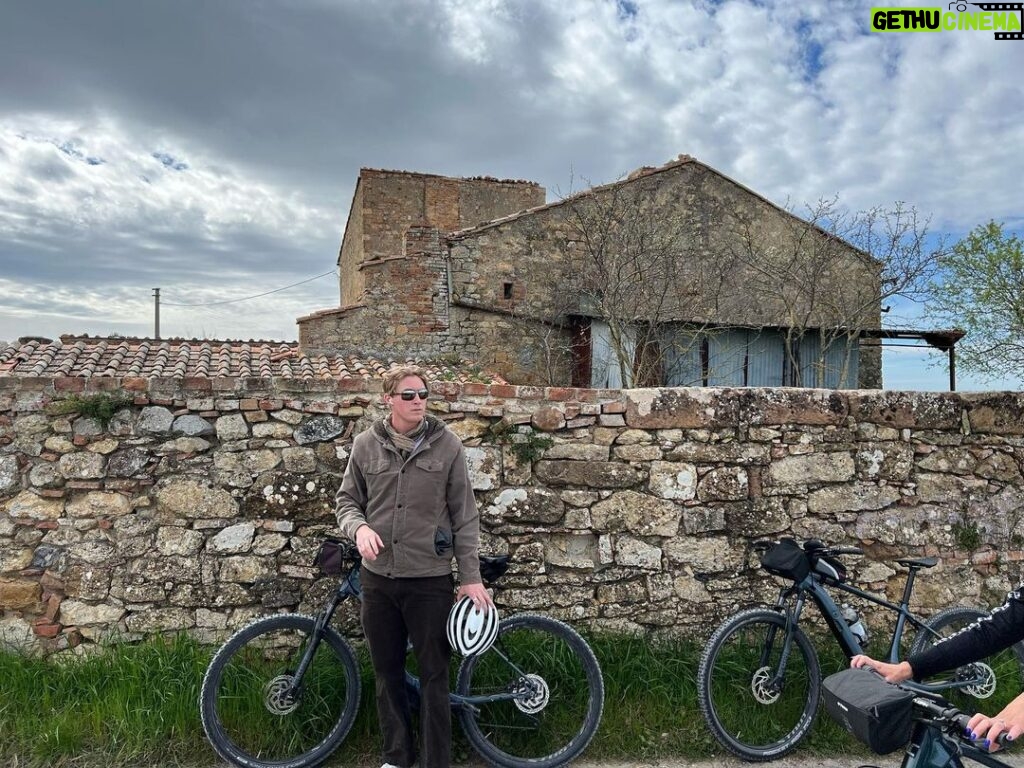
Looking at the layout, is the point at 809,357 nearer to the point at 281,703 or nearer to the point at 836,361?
the point at 836,361

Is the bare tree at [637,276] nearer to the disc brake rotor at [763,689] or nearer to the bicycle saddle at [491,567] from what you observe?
the disc brake rotor at [763,689]

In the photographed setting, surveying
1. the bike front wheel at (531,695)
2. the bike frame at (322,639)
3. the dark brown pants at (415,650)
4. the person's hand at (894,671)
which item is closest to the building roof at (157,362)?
the bike frame at (322,639)

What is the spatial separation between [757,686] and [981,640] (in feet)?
4.96

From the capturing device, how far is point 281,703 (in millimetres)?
3064

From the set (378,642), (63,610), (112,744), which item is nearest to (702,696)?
(378,642)

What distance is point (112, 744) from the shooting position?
3031 mm

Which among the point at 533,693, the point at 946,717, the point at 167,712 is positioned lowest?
the point at 167,712

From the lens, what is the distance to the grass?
3.03m

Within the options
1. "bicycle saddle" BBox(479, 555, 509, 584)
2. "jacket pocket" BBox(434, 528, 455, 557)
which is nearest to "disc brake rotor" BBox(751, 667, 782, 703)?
"bicycle saddle" BBox(479, 555, 509, 584)

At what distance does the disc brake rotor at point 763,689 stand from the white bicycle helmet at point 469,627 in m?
1.46

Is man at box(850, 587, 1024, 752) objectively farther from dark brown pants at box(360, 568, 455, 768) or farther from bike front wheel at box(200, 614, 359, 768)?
bike front wheel at box(200, 614, 359, 768)

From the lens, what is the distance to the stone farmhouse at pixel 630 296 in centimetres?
1095

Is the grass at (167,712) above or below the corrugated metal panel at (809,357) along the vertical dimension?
below

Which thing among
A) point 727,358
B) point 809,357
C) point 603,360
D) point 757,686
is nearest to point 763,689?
point 757,686
